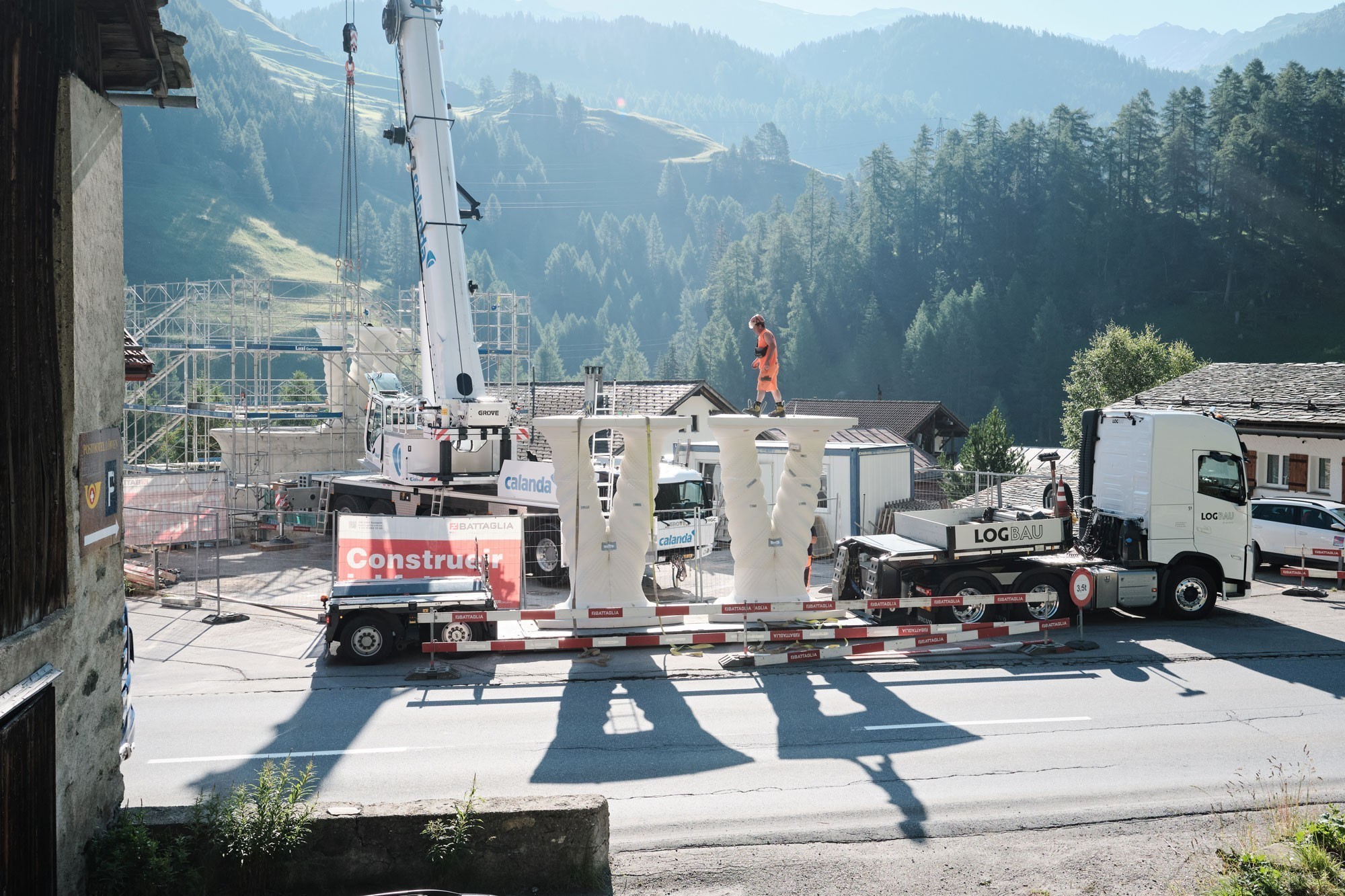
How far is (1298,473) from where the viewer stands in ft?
85.0

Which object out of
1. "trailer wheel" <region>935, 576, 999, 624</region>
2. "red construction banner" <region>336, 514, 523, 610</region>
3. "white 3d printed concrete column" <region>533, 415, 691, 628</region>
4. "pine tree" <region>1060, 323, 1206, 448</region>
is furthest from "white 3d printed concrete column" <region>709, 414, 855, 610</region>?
"pine tree" <region>1060, 323, 1206, 448</region>

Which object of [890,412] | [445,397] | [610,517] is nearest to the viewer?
[610,517]

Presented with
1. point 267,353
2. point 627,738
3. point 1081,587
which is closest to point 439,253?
point 267,353

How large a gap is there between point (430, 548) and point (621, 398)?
2042 centimetres

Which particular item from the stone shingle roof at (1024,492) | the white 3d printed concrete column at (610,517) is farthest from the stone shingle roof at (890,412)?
the white 3d printed concrete column at (610,517)

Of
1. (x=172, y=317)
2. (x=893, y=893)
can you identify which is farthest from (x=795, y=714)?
(x=172, y=317)

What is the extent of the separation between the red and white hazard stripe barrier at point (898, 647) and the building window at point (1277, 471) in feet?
49.6

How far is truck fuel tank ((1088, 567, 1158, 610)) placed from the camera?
16.0m

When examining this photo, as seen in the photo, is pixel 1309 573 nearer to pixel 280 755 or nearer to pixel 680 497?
pixel 680 497

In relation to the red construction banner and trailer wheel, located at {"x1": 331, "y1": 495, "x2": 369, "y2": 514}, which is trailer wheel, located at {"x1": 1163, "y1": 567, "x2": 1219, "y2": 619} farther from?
trailer wheel, located at {"x1": 331, "y1": 495, "x2": 369, "y2": 514}

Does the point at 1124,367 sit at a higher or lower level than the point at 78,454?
higher

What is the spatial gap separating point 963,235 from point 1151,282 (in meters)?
28.2

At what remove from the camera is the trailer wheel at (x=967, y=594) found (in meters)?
15.5

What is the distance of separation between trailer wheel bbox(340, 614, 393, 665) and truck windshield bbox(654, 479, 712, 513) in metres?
7.19
